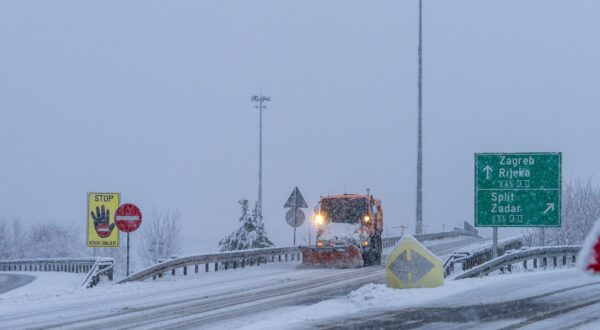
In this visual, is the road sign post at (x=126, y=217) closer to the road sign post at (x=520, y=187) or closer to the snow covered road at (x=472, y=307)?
the road sign post at (x=520, y=187)

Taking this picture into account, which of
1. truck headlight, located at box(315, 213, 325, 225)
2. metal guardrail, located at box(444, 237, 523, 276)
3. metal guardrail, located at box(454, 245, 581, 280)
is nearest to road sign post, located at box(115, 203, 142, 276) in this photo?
truck headlight, located at box(315, 213, 325, 225)

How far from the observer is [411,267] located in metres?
16.9

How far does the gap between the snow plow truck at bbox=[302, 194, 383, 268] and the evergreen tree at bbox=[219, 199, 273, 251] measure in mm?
16427

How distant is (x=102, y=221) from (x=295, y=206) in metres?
7.17

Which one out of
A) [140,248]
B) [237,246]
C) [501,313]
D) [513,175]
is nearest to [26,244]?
[140,248]

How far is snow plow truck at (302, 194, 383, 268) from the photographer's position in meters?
28.3

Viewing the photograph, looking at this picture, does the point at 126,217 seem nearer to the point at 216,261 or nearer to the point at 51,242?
the point at 216,261

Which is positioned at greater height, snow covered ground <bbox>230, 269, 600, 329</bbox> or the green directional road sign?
the green directional road sign

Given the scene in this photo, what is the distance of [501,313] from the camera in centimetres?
1305

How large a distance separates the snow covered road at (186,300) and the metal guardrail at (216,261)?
388mm

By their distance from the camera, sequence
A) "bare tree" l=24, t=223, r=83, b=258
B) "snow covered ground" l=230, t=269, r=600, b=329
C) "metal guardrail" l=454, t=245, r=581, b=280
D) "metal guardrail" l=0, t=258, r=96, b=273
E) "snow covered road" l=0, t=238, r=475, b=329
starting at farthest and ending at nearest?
"bare tree" l=24, t=223, r=83, b=258, "metal guardrail" l=0, t=258, r=96, b=273, "metal guardrail" l=454, t=245, r=581, b=280, "snow covered road" l=0, t=238, r=475, b=329, "snow covered ground" l=230, t=269, r=600, b=329

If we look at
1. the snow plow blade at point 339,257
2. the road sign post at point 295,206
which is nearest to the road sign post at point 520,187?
the snow plow blade at point 339,257

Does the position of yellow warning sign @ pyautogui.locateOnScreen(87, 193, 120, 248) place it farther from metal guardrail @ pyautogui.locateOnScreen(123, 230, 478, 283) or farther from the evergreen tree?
the evergreen tree

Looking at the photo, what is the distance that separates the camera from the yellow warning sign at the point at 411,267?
16797mm
